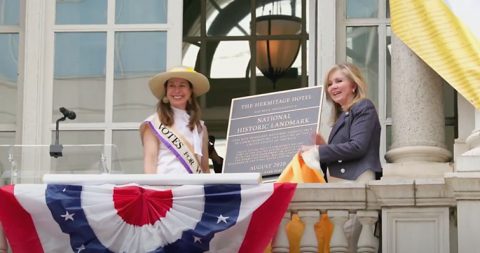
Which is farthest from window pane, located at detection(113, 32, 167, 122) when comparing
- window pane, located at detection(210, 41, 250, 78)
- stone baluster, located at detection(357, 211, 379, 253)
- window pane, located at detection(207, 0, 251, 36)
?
window pane, located at detection(210, 41, 250, 78)

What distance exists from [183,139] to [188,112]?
0.98 ft

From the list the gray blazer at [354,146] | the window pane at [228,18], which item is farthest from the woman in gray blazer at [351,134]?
the window pane at [228,18]

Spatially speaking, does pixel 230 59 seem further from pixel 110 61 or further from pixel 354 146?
pixel 354 146

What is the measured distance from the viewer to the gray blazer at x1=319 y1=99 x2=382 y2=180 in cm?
1550

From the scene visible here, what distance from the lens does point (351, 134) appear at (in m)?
15.6

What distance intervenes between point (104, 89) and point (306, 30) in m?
3.29

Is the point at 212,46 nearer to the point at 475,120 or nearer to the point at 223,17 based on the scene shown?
the point at 223,17

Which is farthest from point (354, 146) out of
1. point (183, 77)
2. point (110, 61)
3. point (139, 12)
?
point (139, 12)

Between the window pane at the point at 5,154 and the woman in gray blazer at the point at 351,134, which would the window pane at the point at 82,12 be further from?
the woman in gray blazer at the point at 351,134

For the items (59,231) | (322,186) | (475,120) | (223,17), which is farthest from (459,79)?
(223,17)

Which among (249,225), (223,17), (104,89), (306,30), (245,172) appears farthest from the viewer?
(223,17)

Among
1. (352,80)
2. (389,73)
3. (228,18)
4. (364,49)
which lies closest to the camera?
(352,80)

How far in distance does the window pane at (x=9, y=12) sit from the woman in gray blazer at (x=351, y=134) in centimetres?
388

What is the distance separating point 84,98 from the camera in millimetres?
18203
